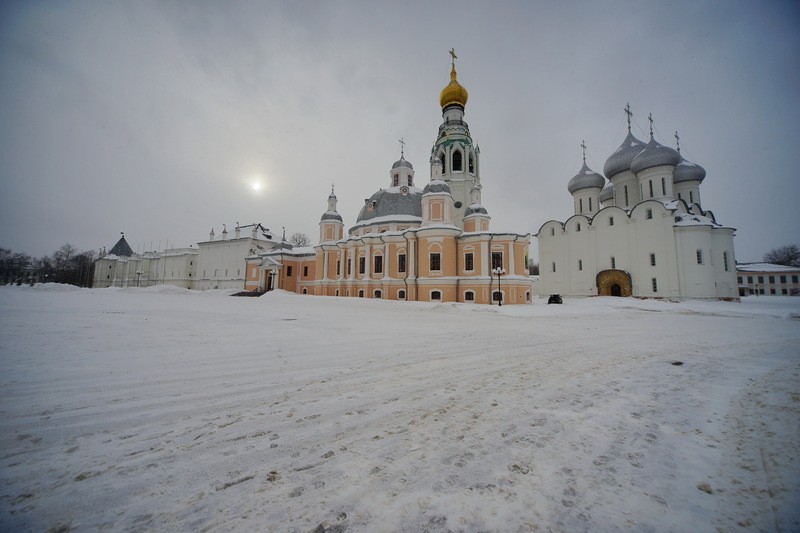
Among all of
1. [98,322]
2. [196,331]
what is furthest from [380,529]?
[98,322]

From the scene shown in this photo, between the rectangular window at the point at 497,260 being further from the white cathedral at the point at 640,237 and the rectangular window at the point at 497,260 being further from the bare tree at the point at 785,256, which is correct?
the bare tree at the point at 785,256

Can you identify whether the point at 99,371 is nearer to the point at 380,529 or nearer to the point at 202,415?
the point at 202,415

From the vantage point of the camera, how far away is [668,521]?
1936 millimetres

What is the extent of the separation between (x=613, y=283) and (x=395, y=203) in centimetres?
2364

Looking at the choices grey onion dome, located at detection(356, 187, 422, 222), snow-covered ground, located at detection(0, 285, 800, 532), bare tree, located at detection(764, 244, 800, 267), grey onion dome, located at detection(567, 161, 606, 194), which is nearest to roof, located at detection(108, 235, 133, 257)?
grey onion dome, located at detection(356, 187, 422, 222)

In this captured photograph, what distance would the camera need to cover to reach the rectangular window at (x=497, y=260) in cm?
2667

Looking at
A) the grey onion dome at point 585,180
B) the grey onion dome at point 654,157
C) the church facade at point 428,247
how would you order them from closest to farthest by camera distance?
the church facade at point 428,247 < the grey onion dome at point 654,157 < the grey onion dome at point 585,180

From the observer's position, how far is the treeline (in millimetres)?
66062

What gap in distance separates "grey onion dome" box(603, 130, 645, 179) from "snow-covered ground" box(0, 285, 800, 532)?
35936 millimetres

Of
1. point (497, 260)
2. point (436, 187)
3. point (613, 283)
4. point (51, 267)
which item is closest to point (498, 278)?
point (497, 260)

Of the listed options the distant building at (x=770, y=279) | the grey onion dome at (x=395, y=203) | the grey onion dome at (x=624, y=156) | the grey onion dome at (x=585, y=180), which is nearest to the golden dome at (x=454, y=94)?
the grey onion dome at (x=395, y=203)

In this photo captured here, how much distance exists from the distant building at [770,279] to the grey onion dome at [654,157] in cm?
3914

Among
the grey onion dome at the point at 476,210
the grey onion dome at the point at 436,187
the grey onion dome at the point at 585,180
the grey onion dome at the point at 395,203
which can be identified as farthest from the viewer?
the grey onion dome at the point at 585,180

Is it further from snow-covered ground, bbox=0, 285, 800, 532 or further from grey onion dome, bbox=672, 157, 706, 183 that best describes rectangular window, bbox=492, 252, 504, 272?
grey onion dome, bbox=672, 157, 706, 183
